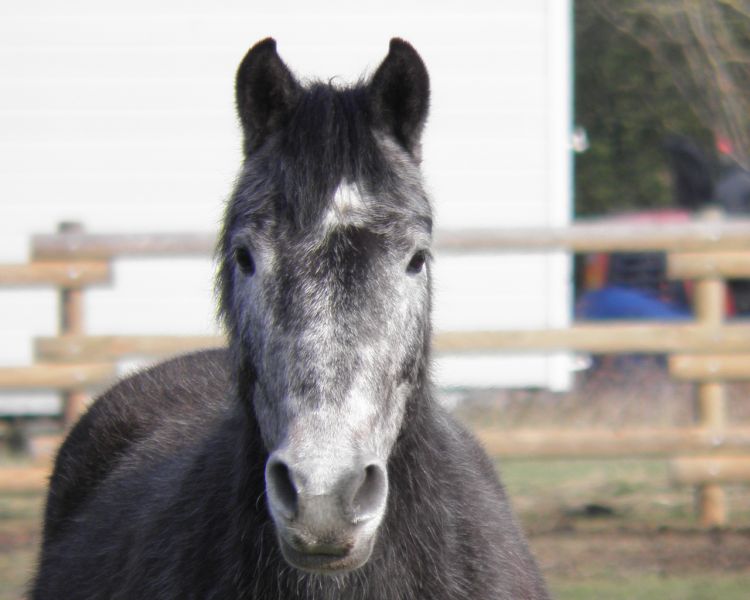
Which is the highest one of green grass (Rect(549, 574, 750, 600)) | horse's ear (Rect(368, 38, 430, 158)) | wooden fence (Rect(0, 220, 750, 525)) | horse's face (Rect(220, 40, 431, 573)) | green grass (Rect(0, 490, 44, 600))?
horse's ear (Rect(368, 38, 430, 158))

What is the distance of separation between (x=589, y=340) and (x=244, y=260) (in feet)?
17.8

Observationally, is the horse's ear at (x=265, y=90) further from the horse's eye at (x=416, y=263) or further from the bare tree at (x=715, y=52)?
the bare tree at (x=715, y=52)

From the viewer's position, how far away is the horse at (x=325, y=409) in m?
2.63

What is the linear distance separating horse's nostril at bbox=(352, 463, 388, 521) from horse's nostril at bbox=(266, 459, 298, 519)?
0.12 m

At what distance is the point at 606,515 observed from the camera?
8023 millimetres

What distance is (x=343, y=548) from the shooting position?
2.57 meters

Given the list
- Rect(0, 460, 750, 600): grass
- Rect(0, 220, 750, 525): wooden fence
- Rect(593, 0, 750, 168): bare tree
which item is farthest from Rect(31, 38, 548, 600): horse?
Rect(593, 0, 750, 168): bare tree

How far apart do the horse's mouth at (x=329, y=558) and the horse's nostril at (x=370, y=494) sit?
7cm

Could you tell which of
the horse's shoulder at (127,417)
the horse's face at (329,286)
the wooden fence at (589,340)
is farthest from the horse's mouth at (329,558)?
the wooden fence at (589,340)

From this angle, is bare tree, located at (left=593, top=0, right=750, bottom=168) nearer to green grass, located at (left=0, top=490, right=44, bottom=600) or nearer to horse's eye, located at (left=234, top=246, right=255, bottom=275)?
green grass, located at (left=0, top=490, right=44, bottom=600)

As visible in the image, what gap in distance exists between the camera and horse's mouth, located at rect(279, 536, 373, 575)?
8.48 ft

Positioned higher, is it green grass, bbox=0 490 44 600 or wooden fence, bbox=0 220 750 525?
wooden fence, bbox=0 220 750 525

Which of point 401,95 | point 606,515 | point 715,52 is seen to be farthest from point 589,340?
point 715,52

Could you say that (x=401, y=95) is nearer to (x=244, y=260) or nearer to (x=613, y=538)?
(x=244, y=260)
